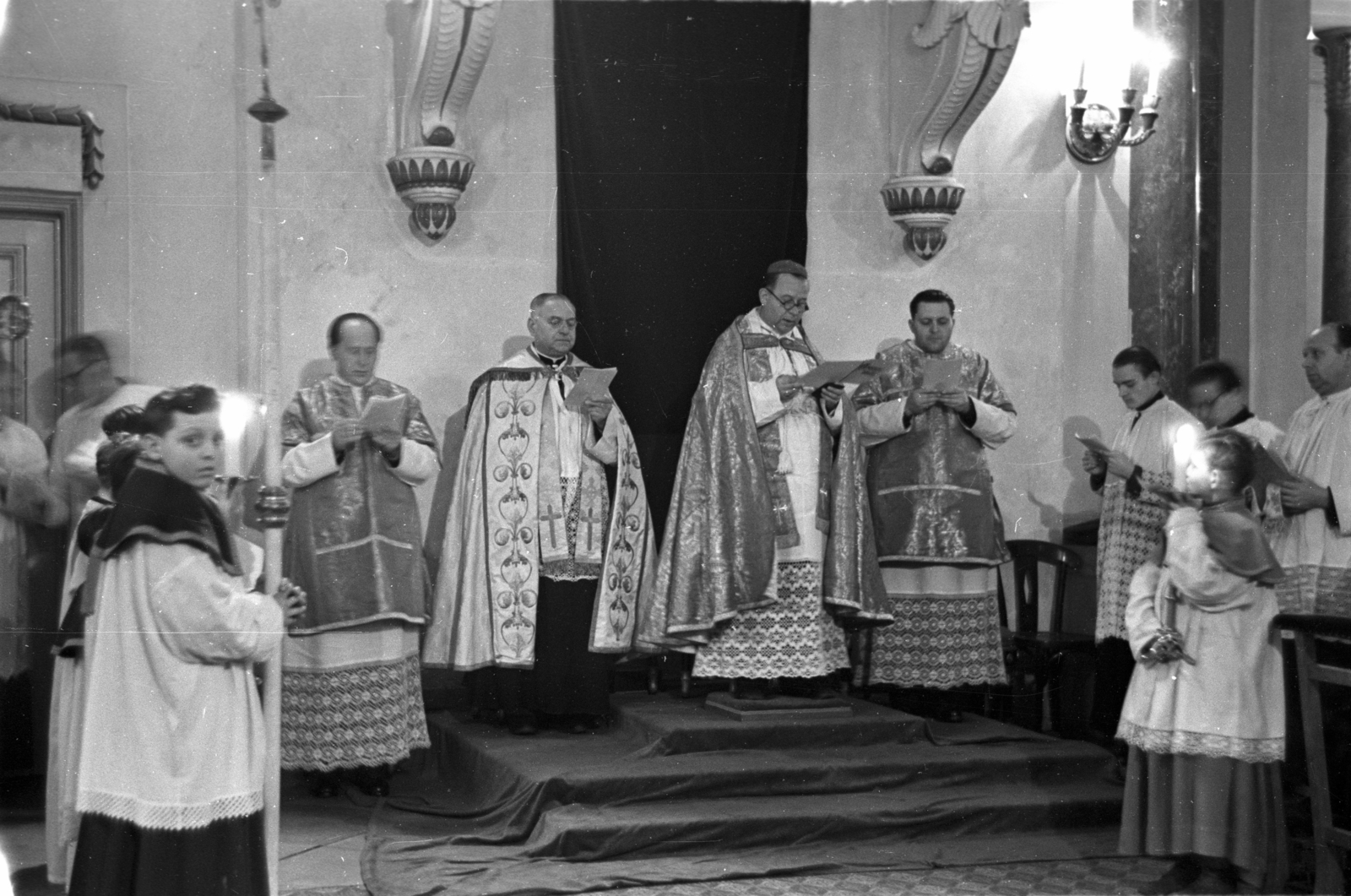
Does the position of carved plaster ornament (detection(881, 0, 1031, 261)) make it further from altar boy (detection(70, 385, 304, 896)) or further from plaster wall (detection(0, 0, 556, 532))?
altar boy (detection(70, 385, 304, 896))

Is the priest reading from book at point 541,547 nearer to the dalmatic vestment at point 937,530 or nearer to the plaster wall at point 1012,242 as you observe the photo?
the dalmatic vestment at point 937,530

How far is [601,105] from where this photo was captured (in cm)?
594

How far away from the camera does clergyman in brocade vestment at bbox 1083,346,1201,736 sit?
5707 mm

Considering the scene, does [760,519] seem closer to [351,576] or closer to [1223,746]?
[351,576]

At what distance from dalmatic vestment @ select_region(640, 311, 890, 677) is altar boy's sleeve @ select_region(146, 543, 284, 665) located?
233 centimetres

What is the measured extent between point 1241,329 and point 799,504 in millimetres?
1725

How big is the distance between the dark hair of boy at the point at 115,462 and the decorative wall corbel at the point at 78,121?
87 centimetres

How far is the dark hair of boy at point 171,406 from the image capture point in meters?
3.65

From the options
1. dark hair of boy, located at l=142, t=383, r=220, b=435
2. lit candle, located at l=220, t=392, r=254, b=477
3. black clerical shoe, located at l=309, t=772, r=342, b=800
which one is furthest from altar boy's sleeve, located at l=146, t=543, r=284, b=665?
black clerical shoe, located at l=309, t=772, r=342, b=800

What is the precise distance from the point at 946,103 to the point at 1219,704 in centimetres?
257

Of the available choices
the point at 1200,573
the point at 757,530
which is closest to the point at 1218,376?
the point at 1200,573

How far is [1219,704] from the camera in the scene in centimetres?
429

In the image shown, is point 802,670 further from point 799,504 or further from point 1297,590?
point 1297,590

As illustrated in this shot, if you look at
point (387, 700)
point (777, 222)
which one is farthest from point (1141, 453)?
point (387, 700)
